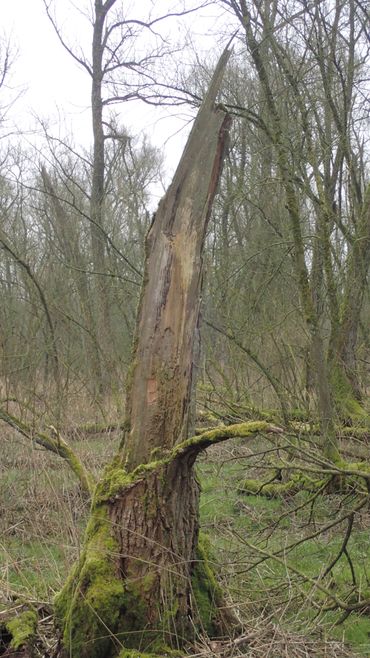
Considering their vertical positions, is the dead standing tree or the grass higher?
the dead standing tree

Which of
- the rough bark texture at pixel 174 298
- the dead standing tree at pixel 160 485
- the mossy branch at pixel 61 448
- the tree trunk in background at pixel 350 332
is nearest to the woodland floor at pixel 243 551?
the mossy branch at pixel 61 448

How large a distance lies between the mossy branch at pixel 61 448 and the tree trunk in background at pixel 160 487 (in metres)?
2.49

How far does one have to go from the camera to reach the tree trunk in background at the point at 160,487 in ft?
10.5

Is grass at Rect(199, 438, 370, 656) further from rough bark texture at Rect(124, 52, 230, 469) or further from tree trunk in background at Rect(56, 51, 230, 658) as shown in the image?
rough bark texture at Rect(124, 52, 230, 469)

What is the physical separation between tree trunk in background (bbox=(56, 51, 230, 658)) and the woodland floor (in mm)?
268

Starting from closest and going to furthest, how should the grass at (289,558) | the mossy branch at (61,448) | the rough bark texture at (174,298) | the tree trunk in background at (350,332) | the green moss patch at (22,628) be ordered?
the green moss patch at (22,628), the rough bark texture at (174,298), the grass at (289,558), the mossy branch at (61,448), the tree trunk in background at (350,332)

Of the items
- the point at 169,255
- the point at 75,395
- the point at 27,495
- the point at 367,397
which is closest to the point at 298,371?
the point at 367,397

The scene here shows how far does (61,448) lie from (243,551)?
7.77 ft

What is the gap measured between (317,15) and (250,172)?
7.93 ft

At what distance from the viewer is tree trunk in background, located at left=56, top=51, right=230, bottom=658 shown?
321 centimetres

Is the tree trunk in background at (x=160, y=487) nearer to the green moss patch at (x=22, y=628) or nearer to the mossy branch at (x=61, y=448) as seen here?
the green moss patch at (x=22, y=628)

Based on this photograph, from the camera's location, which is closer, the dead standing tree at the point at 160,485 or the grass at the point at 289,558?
the dead standing tree at the point at 160,485

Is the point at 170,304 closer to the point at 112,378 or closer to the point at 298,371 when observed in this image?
the point at 298,371

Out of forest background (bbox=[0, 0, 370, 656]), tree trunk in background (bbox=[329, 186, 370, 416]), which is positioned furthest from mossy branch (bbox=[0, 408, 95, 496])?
tree trunk in background (bbox=[329, 186, 370, 416])
